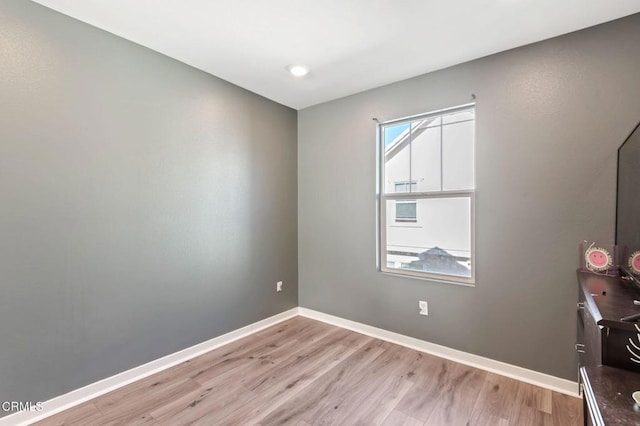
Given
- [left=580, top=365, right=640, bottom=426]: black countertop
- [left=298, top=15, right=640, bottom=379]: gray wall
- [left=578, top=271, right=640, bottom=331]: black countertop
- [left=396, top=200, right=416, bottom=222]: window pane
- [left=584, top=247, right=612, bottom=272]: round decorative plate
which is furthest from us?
[left=396, top=200, right=416, bottom=222]: window pane

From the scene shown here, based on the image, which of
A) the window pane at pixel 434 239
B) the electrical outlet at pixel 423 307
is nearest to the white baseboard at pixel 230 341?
the electrical outlet at pixel 423 307

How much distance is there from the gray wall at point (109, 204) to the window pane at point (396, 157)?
1484 millimetres

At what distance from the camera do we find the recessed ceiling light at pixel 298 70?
8.64ft

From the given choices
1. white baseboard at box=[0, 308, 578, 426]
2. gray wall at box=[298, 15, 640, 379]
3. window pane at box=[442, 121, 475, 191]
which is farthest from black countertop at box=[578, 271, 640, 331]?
window pane at box=[442, 121, 475, 191]

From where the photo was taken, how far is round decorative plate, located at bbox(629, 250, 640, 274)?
155 centimetres

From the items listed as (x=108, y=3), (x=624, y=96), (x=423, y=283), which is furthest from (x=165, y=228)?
(x=624, y=96)

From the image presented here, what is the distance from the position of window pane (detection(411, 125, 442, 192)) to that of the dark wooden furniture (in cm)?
154

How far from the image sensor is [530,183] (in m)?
2.27

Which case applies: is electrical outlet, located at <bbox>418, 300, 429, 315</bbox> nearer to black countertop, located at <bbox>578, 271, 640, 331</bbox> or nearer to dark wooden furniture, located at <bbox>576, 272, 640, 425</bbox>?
black countertop, located at <bbox>578, 271, 640, 331</bbox>

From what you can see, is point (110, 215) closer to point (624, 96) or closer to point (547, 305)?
point (547, 305)

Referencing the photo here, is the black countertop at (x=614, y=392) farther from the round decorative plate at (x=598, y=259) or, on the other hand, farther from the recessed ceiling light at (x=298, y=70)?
the recessed ceiling light at (x=298, y=70)

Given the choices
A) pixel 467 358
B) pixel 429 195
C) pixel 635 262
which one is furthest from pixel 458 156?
pixel 467 358

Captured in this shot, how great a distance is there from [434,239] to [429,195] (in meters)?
0.43

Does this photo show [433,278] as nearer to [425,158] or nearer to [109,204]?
[425,158]
